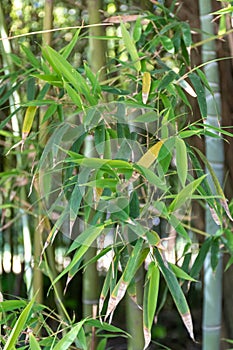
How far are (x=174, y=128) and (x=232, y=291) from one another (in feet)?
2.51

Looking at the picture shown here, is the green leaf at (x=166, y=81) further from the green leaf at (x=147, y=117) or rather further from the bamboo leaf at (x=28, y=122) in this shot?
the bamboo leaf at (x=28, y=122)

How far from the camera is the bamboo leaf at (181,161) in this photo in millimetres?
777

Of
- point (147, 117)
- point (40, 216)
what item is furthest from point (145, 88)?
point (40, 216)

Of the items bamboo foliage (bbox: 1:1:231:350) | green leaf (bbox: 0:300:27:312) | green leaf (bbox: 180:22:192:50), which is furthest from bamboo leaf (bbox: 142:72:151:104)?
green leaf (bbox: 0:300:27:312)

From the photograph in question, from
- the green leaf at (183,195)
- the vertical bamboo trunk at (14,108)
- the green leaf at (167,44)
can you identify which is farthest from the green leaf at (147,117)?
the vertical bamboo trunk at (14,108)

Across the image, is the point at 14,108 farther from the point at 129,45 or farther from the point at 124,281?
the point at 124,281

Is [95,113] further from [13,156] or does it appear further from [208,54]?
[13,156]

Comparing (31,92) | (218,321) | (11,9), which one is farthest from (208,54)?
(11,9)

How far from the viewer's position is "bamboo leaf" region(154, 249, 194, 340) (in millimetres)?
781

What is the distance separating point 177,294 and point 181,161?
165mm

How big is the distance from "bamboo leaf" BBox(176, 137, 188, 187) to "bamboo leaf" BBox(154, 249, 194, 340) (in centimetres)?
11

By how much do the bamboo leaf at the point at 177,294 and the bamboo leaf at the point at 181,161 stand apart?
0.35 feet

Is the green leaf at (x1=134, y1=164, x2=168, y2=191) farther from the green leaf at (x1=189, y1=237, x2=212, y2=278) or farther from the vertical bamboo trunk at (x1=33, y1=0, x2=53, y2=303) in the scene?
the vertical bamboo trunk at (x1=33, y1=0, x2=53, y2=303)

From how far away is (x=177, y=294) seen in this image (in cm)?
79
